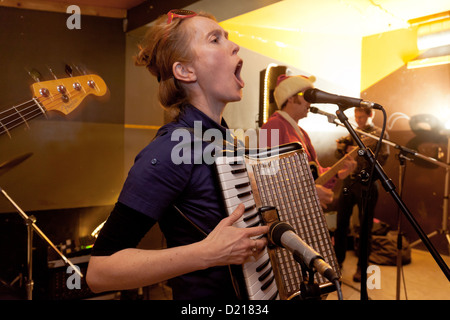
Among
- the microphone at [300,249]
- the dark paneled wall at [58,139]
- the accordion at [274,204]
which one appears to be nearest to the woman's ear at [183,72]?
the accordion at [274,204]

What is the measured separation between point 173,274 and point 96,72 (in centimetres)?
261

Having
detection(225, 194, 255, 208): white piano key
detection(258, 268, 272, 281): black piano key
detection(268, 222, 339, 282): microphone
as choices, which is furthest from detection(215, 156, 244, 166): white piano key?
detection(258, 268, 272, 281): black piano key

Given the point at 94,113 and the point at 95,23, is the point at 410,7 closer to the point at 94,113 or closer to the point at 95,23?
the point at 95,23

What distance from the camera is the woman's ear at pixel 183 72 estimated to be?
3.75 feet

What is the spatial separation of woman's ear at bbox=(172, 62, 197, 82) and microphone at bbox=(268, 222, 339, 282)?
60 cm

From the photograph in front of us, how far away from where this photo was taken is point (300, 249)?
Answer: 0.74 m

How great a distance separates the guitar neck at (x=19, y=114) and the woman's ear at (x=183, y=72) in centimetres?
140

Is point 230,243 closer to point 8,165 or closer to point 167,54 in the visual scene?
point 167,54

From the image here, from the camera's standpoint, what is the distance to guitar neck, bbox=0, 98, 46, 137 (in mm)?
2150

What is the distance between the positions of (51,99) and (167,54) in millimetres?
1302

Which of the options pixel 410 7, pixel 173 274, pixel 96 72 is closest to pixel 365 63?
pixel 410 7

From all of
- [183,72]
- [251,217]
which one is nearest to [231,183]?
[251,217]

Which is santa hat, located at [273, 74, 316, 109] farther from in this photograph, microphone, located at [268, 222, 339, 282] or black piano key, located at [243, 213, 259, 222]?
microphone, located at [268, 222, 339, 282]

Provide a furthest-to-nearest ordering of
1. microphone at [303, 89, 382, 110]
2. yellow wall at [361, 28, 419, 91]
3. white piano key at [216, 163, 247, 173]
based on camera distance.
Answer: yellow wall at [361, 28, 419, 91] → microphone at [303, 89, 382, 110] → white piano key at [216, 163, 247, 173]
